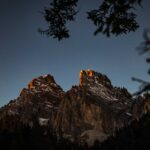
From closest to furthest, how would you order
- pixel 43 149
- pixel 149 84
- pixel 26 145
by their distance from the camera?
1. pixel 149 84
2. pixel 26 145
3. pixel 43 149

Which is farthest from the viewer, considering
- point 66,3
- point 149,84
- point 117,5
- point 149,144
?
point 66,3

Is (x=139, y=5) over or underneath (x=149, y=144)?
over

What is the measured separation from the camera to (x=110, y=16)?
14.1 meters

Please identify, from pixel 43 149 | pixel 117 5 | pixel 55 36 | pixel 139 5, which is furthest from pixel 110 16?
pixel 43 149

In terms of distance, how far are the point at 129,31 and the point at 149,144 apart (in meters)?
4.96

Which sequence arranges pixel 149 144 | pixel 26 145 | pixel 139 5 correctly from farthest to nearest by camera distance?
1. pixel 26 145
2. pixel 139 5
3. pixel 149 144

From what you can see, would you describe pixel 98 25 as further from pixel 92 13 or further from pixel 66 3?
pixel 66 3

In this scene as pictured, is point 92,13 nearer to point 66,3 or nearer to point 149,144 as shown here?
point 66,3

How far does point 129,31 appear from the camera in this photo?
14609 millimetres

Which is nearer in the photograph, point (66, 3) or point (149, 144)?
point (149, 144)

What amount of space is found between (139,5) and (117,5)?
1.09 m

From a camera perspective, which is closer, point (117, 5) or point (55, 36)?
point (117, 5)

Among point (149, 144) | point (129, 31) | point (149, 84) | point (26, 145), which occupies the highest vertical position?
point (26, 145)

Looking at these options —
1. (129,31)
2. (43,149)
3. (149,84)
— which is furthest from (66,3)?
(43,149)
